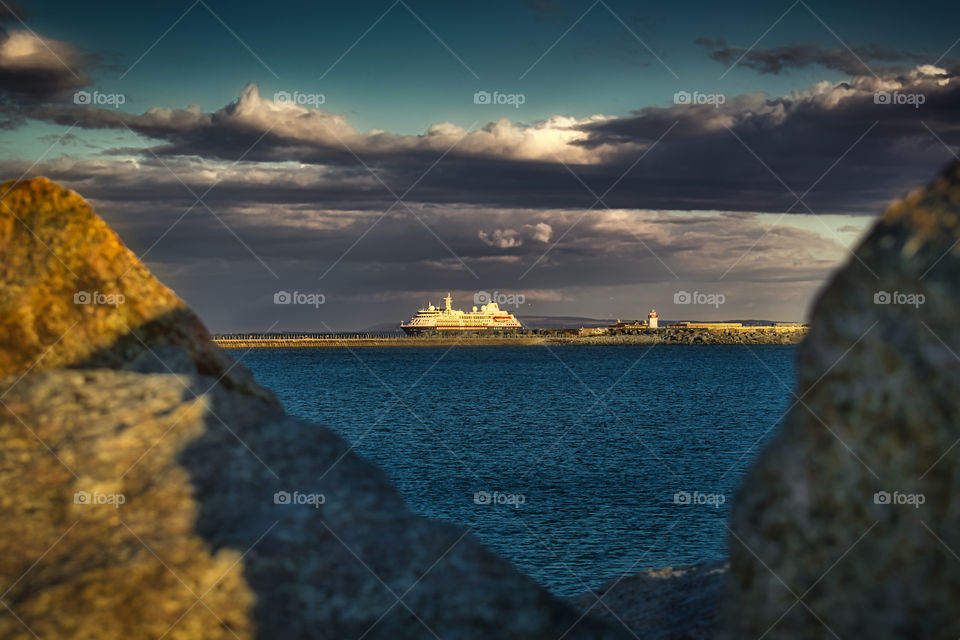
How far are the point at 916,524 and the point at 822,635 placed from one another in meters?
0.60

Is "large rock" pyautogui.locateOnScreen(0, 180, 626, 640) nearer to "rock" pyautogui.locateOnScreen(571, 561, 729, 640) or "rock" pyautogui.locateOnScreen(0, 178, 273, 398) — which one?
"rock" pyautogui.locateOnScreen(0, 178, 273, 398)

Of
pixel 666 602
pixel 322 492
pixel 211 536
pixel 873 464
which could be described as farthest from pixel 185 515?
pixel 666 602

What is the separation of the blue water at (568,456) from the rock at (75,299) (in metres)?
16.8

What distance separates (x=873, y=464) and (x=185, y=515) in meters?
3.29

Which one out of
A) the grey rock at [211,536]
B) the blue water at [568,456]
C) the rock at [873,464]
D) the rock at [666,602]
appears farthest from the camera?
the blue water at [568,456]

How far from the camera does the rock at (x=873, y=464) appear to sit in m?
3.39

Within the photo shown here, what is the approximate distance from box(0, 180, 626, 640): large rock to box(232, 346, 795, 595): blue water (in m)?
16.9

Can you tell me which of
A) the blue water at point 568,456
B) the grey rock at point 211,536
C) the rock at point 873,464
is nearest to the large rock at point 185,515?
the grey rock at point 211,536

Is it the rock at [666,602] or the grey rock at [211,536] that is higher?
the grey rock at [211,536]

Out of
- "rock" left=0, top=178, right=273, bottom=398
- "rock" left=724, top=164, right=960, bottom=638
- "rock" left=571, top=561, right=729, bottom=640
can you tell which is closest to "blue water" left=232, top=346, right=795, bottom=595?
"rock" left=571, top=561, right=729, bottom=640

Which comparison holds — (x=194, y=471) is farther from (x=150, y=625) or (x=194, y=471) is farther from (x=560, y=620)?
(x=560, y=620)

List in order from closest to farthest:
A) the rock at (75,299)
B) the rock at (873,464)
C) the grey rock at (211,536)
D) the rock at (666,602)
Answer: the rock at (873,464) < the grey rock at (211,536) < the rock at (75,299) < the rock at (666,602)

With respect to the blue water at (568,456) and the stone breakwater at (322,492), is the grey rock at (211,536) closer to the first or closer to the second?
the stone breakwater at (322,492)

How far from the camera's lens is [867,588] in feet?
11.5
